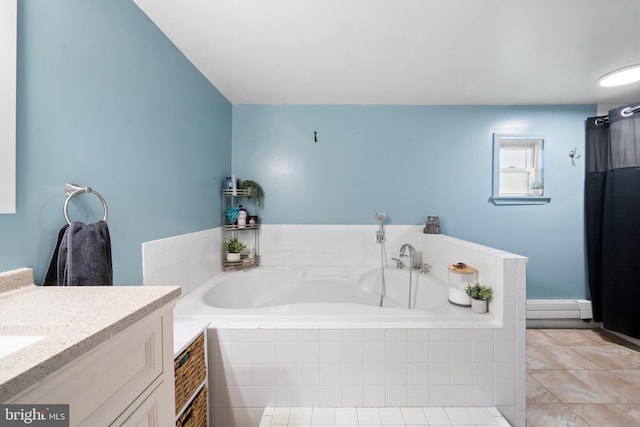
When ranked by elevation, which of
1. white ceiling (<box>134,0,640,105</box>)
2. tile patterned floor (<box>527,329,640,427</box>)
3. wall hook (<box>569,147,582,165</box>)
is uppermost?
white ceiling (<box>134,0,640,105</box>)

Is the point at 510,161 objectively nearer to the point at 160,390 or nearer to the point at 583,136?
the point at 583,136

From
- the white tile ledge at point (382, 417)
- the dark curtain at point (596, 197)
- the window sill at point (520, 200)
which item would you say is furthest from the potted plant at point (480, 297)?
the dark curtain at point (596, 197)

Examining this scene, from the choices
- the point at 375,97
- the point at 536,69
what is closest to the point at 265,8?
the point at 375,97

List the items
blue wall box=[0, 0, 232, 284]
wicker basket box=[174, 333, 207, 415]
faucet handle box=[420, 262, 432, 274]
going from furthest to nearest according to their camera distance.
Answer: faucet handle box=[420, 262, 432, 274] < wicker basket box=[174, 333, 207, 415] < blue wall box=[0, 0, 232, 284]

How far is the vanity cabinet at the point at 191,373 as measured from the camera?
44.4 inches

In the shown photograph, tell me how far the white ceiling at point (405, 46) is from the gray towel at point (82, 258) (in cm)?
122

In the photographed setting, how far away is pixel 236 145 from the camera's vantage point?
2.66 m

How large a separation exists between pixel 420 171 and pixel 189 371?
8.19 feet

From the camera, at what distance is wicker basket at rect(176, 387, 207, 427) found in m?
1.17

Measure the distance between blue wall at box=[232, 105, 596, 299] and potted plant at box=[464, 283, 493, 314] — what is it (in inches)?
45.4

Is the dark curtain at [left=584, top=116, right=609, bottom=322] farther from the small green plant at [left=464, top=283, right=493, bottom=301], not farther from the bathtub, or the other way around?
the small green plant at [left=464, top=283, right=493, bottom=301]

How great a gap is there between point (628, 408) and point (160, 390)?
2627mm

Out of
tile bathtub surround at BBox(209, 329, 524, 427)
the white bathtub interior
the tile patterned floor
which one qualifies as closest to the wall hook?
the tile patterned floor

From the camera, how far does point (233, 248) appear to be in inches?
97.5
